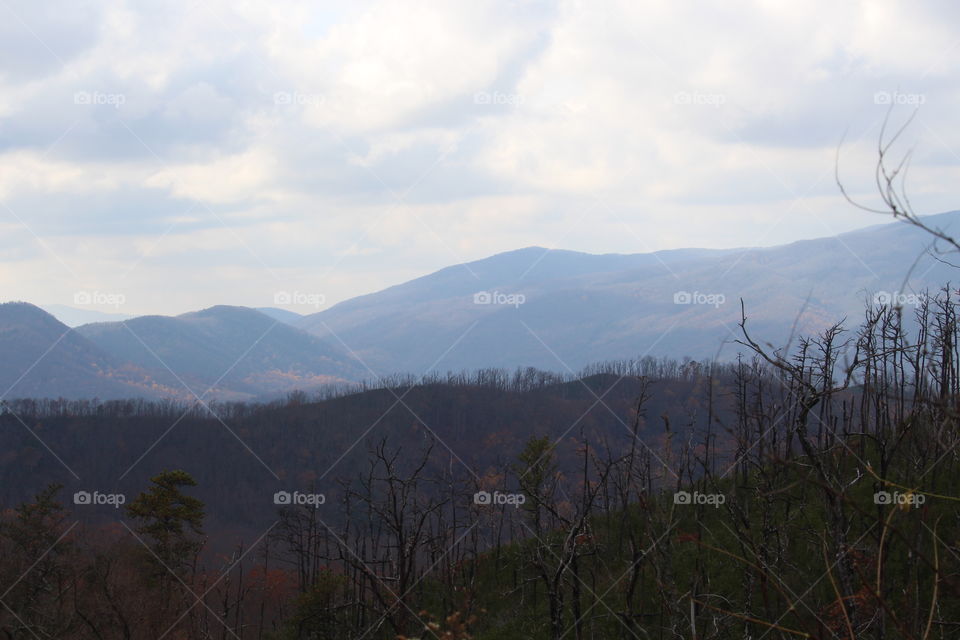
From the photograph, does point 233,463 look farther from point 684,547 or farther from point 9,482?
point 684,547

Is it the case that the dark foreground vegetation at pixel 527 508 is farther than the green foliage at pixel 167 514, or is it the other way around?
the green foliage at pixel 167 514

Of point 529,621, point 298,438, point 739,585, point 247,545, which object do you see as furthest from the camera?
point 298,438

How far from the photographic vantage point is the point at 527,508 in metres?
37.0

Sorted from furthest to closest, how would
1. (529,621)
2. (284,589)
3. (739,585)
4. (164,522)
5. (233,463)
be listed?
(233,463) < (284,589) < (164,522) < (529,621) < (739,585)

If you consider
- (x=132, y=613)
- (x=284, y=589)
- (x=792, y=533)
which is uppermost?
(x=792, y=533)

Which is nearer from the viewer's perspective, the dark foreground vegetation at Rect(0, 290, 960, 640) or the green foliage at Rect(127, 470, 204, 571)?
the dark foreground vegetation at Rect(0, 290, 960, 640)

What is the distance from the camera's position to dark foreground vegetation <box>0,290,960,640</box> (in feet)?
30.7

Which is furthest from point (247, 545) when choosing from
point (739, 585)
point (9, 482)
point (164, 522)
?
point (739, 585)

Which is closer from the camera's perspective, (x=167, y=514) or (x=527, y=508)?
(x=527, y=508)

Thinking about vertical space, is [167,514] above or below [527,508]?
below

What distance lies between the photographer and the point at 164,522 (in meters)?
42.4

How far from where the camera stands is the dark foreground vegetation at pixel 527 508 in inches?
369

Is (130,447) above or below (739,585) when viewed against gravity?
below

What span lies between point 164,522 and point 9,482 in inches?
4570
